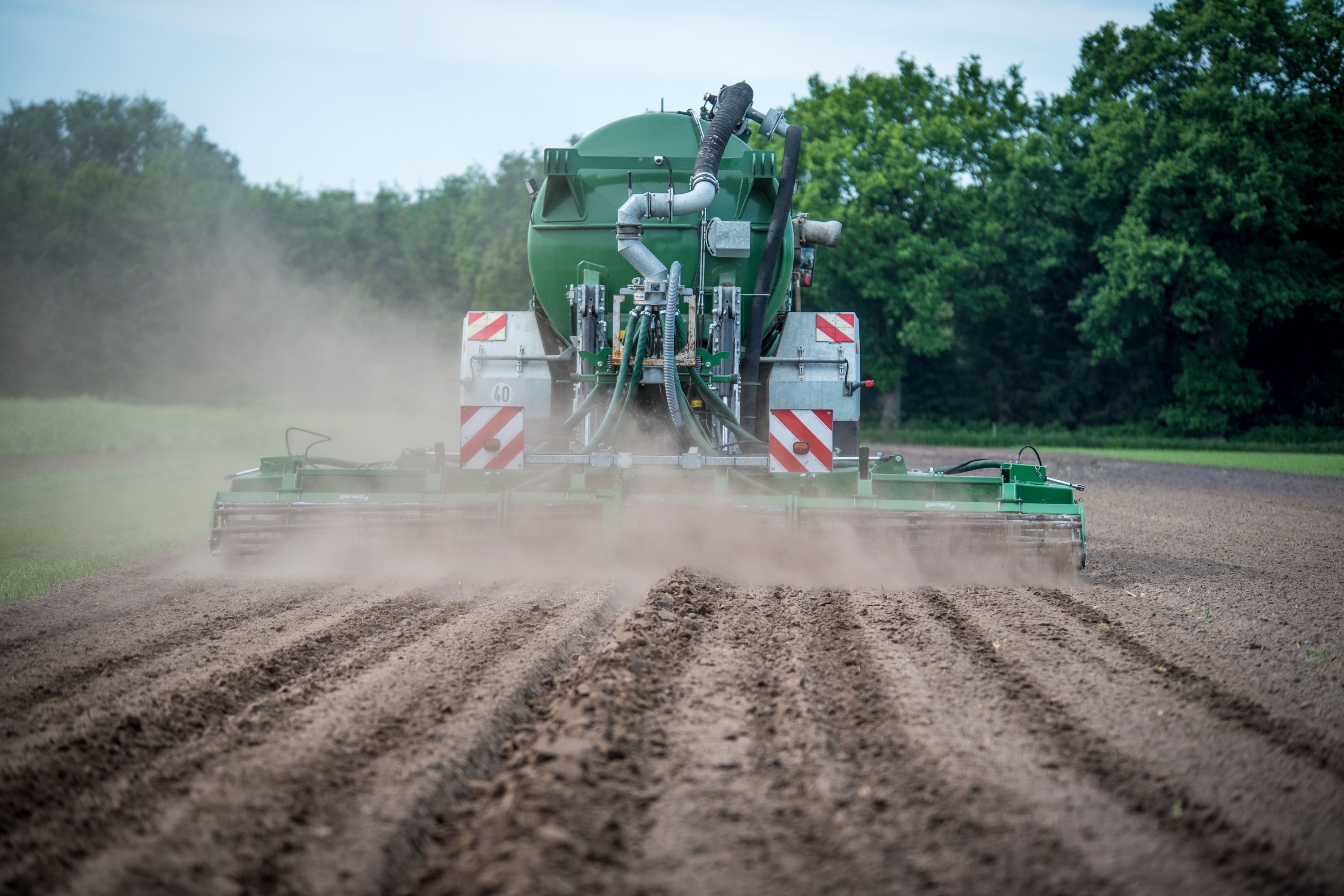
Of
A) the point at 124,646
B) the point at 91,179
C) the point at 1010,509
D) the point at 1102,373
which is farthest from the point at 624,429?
the point at 91,179

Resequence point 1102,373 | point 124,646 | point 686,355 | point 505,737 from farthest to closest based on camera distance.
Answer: point 1102,373 < point 686,355 < point 124,646 < point 505,737

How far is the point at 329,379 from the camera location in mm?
38656

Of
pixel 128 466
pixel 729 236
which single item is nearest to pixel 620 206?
pixel 729 236

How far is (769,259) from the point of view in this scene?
289 inches

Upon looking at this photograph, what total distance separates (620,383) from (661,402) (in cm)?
57

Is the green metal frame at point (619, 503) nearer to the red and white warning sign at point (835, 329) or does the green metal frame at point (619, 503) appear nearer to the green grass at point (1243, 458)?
the red and white warning sign at point (835, 329)

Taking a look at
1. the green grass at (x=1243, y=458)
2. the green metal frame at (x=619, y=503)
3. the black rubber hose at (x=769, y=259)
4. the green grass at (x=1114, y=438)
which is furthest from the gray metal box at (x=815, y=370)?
the green grass at (x=1114, y=438)

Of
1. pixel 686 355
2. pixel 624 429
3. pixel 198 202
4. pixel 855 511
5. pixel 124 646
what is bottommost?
pixel 124 646

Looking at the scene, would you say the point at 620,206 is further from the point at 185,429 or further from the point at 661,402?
the point at 185,429

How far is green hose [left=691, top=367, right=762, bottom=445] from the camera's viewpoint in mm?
7023

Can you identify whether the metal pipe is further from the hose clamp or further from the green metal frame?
the green metal frame

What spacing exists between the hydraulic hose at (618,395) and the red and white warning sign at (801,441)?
1.13 metres

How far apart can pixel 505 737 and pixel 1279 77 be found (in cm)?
3541

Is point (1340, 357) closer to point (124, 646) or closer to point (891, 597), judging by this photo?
point (891, 597)
